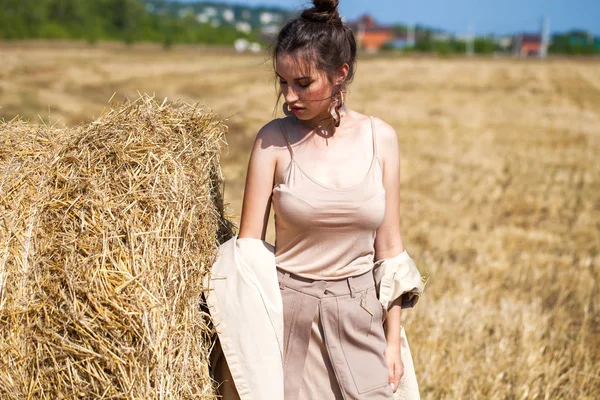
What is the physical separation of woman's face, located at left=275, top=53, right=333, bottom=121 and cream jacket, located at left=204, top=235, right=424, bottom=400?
1.70ft

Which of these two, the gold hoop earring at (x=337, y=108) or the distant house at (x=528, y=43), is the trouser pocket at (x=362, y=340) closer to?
the gold hoop earring at (x=337, y=108)

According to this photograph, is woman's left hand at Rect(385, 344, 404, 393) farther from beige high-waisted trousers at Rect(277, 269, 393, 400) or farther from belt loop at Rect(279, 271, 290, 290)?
belt loop at Rect(279, 271, 290, 290)

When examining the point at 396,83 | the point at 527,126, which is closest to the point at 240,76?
the point at 396,83

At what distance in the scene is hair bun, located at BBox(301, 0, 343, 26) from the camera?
252cm

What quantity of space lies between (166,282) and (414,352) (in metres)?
2.33

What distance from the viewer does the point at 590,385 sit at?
407 cm

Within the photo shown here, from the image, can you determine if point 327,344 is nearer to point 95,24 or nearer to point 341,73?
point 341,73

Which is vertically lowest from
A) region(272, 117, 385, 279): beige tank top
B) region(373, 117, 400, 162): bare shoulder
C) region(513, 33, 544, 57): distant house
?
region(513, 33, 544, 57): distant house

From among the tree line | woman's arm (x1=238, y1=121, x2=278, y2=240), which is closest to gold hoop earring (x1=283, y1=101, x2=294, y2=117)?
woman's arm (x1=238, y1=121, x2=278, y2=240)

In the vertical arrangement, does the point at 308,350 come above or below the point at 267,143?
below

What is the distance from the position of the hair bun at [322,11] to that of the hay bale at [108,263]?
667 mm

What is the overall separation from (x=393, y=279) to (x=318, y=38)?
0.96m

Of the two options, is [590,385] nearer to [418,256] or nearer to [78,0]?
[418,256]

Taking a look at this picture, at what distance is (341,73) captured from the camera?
260 cm
